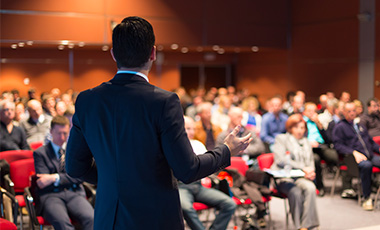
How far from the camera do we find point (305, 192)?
548cm

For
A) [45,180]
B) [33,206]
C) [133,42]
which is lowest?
[33,206]

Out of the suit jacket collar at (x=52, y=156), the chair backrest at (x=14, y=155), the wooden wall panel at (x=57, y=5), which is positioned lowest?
the chair backrest at (x=14, y=155)

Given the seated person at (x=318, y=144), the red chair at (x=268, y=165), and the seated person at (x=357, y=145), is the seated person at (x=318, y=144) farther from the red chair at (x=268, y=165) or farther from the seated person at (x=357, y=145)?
the red chair at (x=268, y=165)

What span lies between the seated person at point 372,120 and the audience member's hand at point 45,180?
230 inches

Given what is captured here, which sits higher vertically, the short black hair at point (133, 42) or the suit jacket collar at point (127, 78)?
the short black hair at point (133, 42)

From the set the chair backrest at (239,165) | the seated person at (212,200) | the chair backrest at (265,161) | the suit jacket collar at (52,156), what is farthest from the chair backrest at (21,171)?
the chair backrest at (265,161)

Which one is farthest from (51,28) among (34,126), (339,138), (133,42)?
(133,42)

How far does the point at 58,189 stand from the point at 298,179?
281cm

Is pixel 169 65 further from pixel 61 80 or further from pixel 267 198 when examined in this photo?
pixel 267 198

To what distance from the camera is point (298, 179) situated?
5.68 m

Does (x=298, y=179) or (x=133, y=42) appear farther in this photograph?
(x=298, y=179)

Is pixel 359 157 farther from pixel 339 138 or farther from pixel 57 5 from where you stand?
pixel 57 5

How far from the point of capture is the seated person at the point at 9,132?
622 centimetres

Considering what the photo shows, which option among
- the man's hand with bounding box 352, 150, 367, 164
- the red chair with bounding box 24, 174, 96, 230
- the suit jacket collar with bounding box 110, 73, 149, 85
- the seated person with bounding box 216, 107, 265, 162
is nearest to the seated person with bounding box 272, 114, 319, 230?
the seated person with bounding box 216, 107, 265, 162
